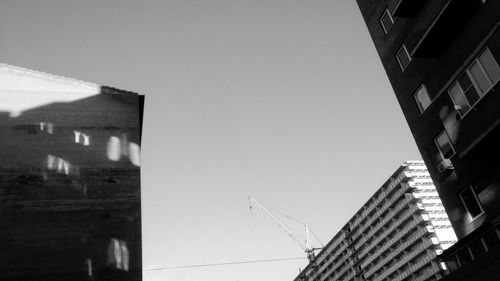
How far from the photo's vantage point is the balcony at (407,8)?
19172 millimetres

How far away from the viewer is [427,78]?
64.0 ft

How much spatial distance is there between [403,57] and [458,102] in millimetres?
5818

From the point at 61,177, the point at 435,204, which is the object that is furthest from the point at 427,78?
the point at 435,204

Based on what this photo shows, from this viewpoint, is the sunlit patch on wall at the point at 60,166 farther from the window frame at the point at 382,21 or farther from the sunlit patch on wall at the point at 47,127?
the window frame at the point at 382,21

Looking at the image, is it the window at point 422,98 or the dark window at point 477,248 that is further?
the window at point 422,98

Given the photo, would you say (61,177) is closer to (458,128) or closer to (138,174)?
(138,174)

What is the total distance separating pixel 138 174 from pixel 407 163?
73984 millimetres

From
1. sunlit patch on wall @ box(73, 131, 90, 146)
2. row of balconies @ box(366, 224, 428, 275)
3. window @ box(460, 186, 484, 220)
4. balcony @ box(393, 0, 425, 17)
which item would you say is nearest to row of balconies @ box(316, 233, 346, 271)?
row of balconies @ box(366, 224, 428, 275)

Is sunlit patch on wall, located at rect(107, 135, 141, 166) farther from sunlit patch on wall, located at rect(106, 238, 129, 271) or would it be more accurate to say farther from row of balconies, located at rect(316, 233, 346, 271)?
row of balconies, located at rect(316, 233, 346, 271)

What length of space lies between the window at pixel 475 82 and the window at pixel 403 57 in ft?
15.5

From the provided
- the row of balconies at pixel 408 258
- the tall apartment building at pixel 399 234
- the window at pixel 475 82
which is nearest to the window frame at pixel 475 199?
the window at pixel 475 82

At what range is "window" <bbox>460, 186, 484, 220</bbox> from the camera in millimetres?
16891

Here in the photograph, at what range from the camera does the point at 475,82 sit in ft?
→ 49.5

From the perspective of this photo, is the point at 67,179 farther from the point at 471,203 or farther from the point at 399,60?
the point at 471,203
